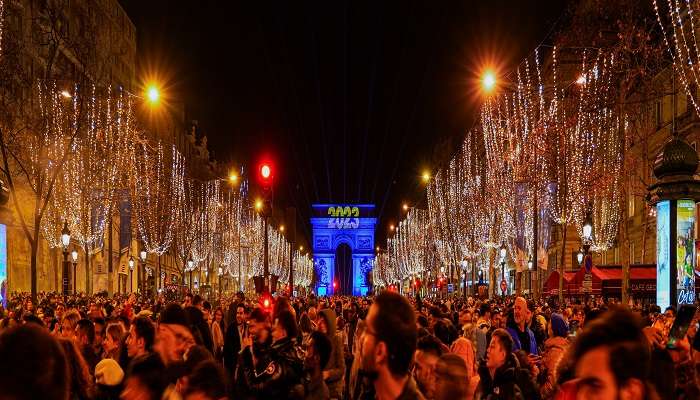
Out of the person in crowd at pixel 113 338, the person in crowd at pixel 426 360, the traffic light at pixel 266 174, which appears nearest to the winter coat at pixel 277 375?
the person in crowd at pixel 426 360

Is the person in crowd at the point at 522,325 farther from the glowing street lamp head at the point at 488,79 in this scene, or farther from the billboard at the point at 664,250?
the glowing street lamp head at the point at 488,79

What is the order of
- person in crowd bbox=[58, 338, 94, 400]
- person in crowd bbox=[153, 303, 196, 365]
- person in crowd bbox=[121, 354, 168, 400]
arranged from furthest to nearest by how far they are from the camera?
person in crowd bbox=[153, 303, 196, 365]
person in crowd bbox=[58, 338, 94, 400]
person in crowd bbox=[121, 354, 168, 400]

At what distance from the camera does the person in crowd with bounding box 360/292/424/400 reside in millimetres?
4191

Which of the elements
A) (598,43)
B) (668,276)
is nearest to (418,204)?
(598,43)

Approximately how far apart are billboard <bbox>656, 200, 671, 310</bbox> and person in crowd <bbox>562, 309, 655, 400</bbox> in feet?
46.7

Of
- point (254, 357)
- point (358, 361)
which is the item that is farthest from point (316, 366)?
point (254, 357)

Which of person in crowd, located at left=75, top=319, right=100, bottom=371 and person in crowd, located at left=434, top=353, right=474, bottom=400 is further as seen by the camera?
person in crowd, located at left=75, top=319, right=100, bottom=371

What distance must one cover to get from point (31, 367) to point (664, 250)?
15.7 metres

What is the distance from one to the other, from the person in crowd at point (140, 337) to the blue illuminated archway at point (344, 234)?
153 m

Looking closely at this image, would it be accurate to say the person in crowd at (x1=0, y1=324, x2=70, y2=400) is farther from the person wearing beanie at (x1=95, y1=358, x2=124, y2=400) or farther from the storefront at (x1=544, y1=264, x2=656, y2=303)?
the storefront at (x1=544, y1=264, x2=656, y2=303)

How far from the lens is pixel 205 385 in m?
4.68

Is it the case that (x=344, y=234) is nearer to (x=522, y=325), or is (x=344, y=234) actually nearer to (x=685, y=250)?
(x=685, y=250)

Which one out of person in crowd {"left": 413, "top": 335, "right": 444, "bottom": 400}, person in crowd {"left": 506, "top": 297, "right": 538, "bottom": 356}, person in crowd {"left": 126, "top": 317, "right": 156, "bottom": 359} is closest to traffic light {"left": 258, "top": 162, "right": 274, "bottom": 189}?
person in crowd {"left": 506, "top": 297, "right": 538, "bottom": 356}

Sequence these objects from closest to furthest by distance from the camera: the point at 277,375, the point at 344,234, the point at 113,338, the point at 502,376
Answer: the point at 277,375, the point at 502,376, the point at 113,338, the point at 344,234
